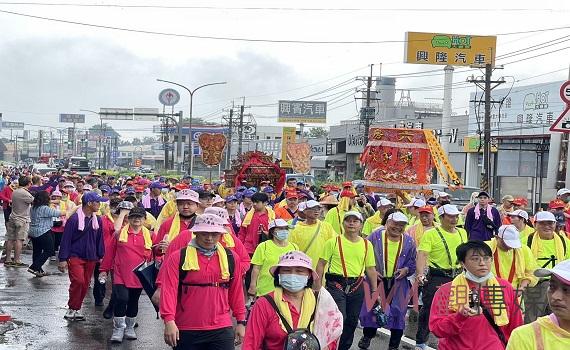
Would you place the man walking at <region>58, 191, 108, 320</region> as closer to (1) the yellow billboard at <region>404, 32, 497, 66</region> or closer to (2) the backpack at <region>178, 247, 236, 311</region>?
(2) the backpack at <region>178, 247, 236, 311</region>

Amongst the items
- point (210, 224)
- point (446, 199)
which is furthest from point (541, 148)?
point (210, 224)

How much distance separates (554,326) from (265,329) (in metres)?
2.04

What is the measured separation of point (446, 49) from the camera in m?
59.1

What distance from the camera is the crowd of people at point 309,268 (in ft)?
18.1

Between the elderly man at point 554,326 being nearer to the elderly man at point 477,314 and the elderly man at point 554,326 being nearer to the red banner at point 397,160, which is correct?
the elderly man at point 477,314

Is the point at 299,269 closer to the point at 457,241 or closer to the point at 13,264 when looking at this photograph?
the point at 457,241

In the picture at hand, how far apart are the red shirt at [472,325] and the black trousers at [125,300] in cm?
524

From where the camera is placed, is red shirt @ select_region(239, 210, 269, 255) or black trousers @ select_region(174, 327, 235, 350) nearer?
black trousers @ select_region(174, 327, 235, 350)

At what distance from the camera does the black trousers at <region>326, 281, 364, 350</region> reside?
903 centimetres

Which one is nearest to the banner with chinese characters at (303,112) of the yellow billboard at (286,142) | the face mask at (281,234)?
the yellow billboard at (286,142)

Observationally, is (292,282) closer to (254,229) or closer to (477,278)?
(477,278)

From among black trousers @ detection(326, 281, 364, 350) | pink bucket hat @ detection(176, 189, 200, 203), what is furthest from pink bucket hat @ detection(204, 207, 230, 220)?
black trousers @ detection(326, 281, 364, 350)

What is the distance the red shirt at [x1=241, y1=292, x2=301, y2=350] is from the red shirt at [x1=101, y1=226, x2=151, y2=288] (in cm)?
482

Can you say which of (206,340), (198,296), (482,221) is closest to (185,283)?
(198,296)
